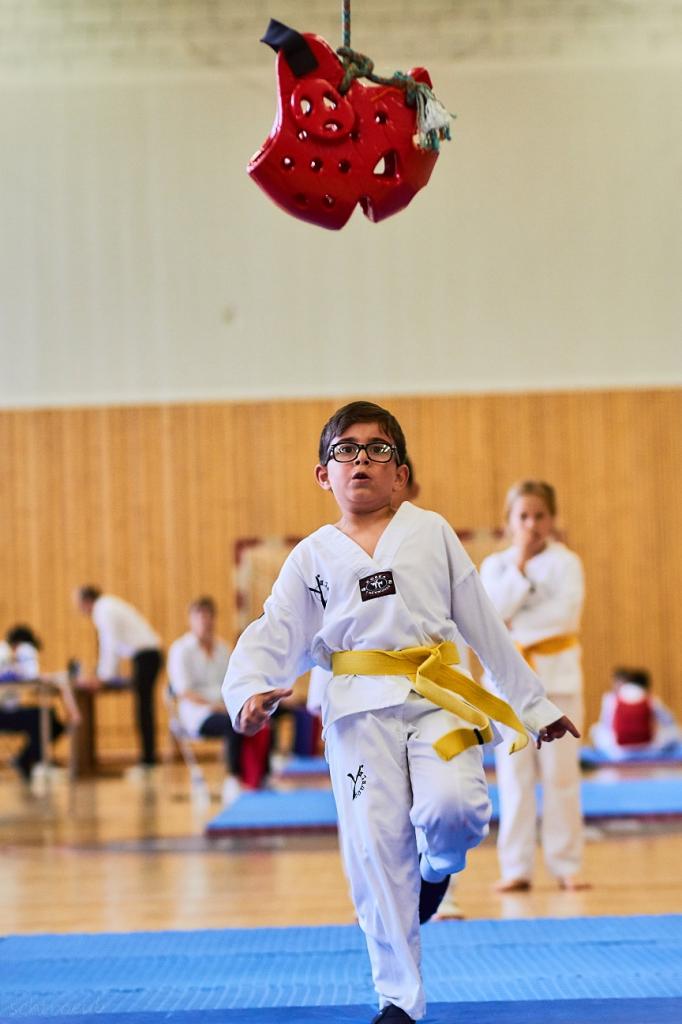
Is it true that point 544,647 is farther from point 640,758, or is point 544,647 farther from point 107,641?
point 107,641

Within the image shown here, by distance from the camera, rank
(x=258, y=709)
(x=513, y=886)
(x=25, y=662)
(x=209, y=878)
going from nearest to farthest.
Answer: (x=258, y=709) < (x=513, y=886) < (x=209, y=878) < (x=25, y=662)

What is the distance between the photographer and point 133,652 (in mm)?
11656

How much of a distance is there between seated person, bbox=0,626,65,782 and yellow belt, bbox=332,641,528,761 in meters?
7.34

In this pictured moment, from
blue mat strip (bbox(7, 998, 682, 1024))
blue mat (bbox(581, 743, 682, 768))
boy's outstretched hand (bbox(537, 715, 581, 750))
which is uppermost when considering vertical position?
boy's outstretched hand (bbox(537, 715, 581, 750))

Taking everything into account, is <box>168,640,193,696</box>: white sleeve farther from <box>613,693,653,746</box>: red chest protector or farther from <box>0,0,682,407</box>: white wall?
<box>0,0,682,407</box>: white wall

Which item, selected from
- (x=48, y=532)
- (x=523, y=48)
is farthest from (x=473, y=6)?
(x=48, y=532)

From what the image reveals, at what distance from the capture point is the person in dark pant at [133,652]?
11.6 meters

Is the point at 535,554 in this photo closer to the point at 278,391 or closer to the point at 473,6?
the point at 278,391

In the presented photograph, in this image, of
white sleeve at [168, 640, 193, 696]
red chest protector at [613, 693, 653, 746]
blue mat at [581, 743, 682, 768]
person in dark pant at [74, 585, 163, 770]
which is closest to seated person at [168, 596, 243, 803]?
white sleeve at [168, 640, 193, 696]

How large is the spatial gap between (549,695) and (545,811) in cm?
47

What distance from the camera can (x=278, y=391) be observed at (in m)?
13.3

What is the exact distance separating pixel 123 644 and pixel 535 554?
6631mm

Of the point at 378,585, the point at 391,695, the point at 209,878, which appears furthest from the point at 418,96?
the point at 209,878

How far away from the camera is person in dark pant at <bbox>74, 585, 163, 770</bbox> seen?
11562 mm
